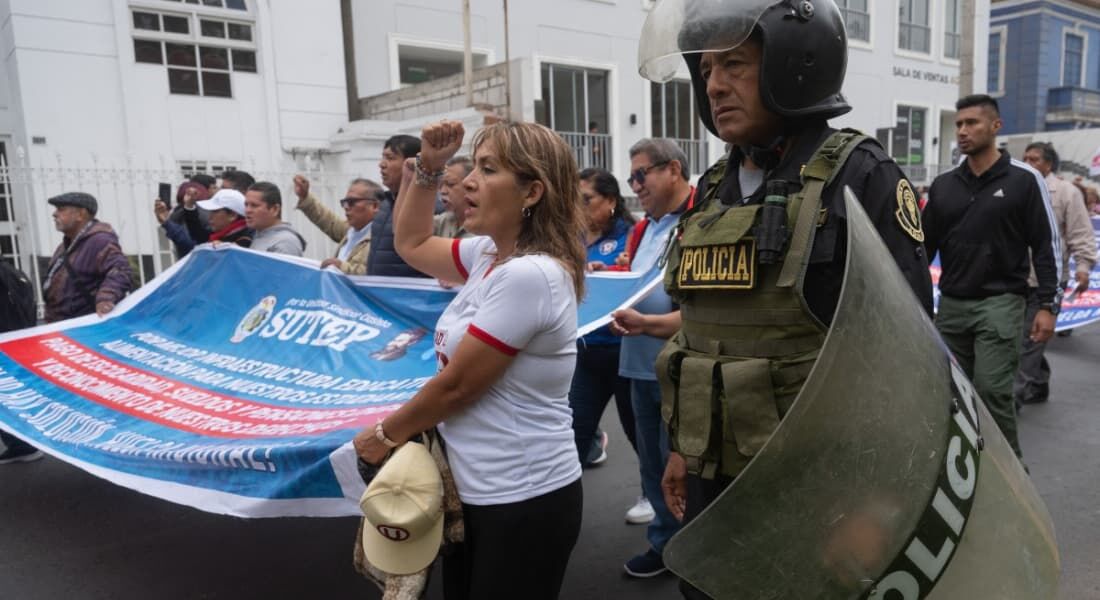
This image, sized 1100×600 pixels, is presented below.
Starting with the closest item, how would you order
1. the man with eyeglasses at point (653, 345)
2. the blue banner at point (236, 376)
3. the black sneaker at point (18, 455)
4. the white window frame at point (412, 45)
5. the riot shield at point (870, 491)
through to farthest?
1. the riot shield at point (870, 491)
2. the blue banner at point (236, 376)
3. the man with eyeglasses at point (653, 345)
4. the black sneaker at point (18, 455)
5. the white window frame at point (412, 45)

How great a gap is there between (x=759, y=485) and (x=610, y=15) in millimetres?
17979

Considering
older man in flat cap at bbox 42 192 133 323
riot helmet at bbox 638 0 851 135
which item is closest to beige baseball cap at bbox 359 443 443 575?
riot helmet at bbox 638 0 851 135

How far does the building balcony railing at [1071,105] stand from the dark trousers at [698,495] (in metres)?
34.2

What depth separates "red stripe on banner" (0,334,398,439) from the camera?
305 centimetres

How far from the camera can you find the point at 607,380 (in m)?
3.59

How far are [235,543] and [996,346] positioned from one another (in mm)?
3989

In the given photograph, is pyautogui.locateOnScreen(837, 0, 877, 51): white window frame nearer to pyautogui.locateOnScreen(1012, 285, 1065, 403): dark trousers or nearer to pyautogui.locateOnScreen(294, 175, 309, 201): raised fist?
pyautogui.locateOnScreen(1012, 285, 1065, 403): dark trousers

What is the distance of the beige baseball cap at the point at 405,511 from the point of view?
1.71 metres

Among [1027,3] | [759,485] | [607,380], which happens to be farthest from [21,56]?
[1027,3]

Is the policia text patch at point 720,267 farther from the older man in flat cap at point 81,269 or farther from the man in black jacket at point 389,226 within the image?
the older man in flat cap at point 81,269

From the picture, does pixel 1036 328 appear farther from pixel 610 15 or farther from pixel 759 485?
pixel 610 15

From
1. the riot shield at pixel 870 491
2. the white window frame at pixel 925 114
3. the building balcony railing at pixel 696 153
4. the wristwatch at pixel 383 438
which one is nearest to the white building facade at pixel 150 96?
the building balcony railing at pixel 696 153

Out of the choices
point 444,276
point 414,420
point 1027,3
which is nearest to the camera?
point 414,420

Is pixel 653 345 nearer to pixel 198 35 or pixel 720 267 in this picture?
pixel 720 267
